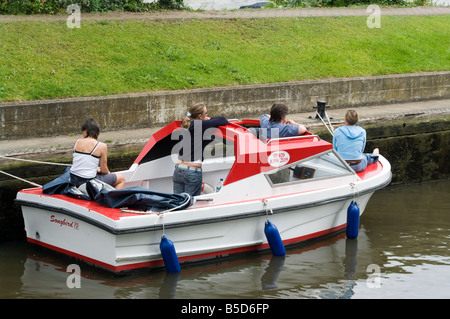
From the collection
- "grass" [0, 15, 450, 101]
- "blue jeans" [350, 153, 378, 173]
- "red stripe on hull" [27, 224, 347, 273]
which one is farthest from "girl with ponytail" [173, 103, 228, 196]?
"grass" [0, 15, 450, 101]

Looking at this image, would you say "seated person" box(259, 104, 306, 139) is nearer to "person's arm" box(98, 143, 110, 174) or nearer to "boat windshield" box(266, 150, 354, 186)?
"boat windshield" box(266, 150, 354, 186)

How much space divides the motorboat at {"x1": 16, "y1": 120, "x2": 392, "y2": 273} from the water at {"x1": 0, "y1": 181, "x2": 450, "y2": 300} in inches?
7.2

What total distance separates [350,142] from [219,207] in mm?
2451

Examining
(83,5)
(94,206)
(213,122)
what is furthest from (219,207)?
(83,5)

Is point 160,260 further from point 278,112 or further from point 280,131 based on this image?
point 278,112

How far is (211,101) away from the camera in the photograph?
1187cm

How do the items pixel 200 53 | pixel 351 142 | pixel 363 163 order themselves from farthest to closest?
pixel 200 53
pixel 363 163
pixel 351 142

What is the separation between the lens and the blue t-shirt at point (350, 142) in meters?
9.32

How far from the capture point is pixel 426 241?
30.0 ft

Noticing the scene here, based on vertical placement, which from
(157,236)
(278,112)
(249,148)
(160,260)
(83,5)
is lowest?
(160,260)

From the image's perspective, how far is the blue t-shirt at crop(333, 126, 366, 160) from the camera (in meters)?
9.32

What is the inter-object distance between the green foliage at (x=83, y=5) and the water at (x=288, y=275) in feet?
19.7

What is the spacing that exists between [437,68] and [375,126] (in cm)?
382

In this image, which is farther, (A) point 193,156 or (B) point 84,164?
(A) point 193,156
